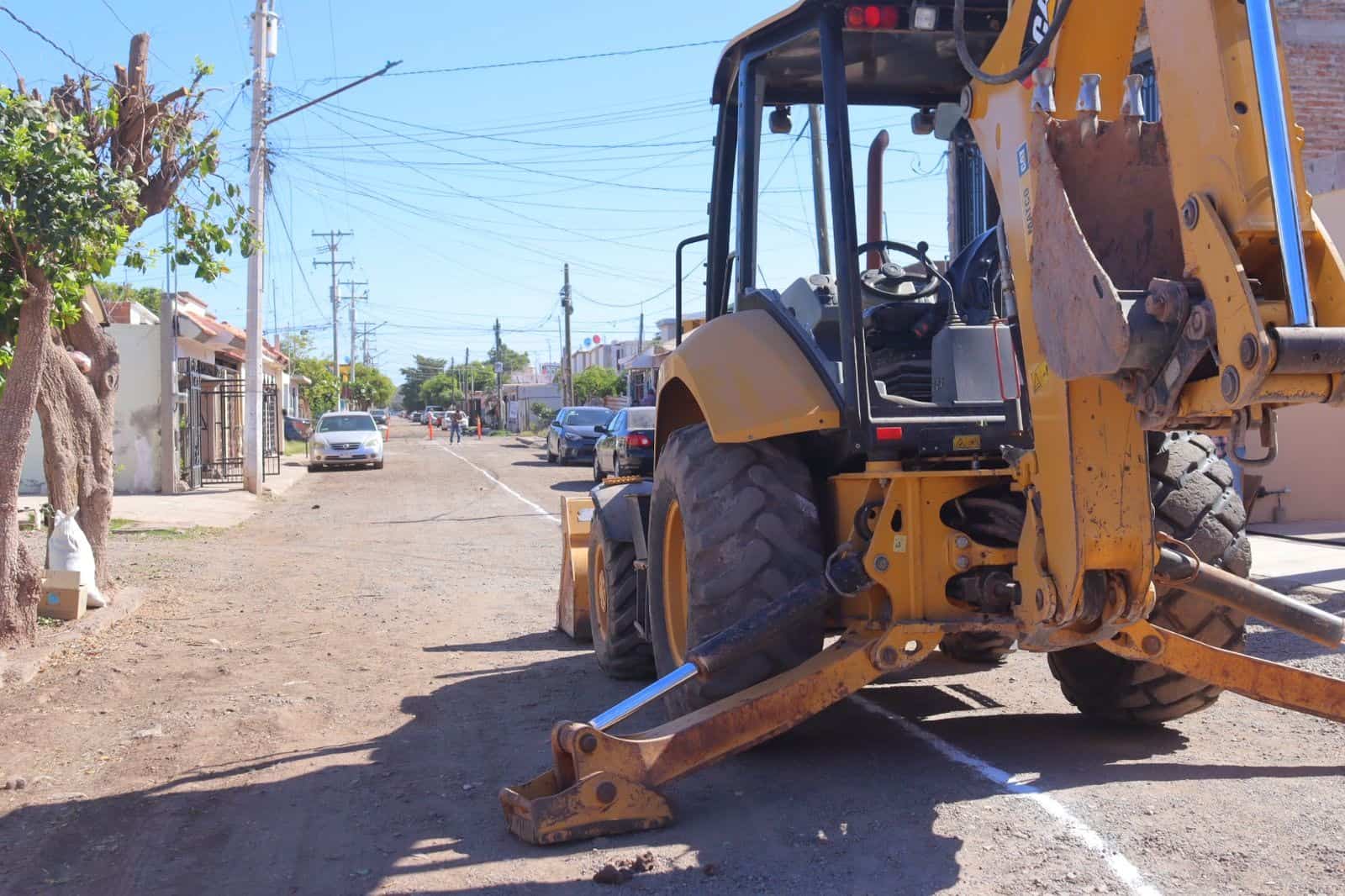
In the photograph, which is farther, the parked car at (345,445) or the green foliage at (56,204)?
the parked car at (345,445)

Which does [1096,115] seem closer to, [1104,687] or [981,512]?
[981,512]

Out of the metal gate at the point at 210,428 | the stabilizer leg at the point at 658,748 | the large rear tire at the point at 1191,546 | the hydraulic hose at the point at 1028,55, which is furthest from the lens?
the metal gate at the point at 210,428

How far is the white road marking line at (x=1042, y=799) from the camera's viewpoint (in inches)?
152

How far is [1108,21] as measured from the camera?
3736 mm

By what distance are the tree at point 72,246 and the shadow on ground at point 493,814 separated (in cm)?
371

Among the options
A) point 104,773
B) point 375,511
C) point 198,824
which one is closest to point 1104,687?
point 198,824

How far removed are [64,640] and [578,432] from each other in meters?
24.7

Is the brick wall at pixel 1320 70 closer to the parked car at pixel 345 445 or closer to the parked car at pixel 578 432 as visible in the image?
the parked car at pixel 578 432

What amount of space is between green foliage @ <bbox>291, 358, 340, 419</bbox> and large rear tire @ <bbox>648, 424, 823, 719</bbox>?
6191 cm

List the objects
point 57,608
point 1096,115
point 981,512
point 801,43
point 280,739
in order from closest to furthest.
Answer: point 1096,115, point 981,512, point 801,43, point 280,739, point 57,608

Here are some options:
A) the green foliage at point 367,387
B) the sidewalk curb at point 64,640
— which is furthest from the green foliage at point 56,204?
the green foliage at point 367,387

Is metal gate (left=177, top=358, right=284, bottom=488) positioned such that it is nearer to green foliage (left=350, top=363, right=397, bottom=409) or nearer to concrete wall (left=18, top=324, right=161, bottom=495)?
concrete wall (left=18, top=324, right=161, bottom=495)

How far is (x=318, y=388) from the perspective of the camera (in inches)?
2697

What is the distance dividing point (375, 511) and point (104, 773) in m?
15.2
